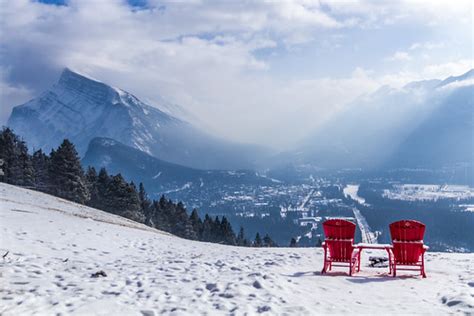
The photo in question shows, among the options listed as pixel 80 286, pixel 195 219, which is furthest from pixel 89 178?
pixel 80 286

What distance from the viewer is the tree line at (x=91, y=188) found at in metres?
64.3

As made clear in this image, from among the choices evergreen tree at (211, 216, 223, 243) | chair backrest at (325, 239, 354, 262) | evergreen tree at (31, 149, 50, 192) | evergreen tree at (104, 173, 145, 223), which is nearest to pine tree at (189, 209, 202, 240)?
evergreen tree at (211, 216, 223, 243)

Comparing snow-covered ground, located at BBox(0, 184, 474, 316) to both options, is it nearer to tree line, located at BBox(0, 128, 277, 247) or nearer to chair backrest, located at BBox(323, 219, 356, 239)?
chair backrest, located at BBox(323, 219, 356, 239)

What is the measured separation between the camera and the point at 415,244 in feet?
47.2

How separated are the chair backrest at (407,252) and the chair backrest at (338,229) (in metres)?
1.53

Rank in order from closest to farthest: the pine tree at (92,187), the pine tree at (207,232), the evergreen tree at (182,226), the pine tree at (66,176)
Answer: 1. the pine tree at (66,176)
2. the pine tree at (92,187)
3. the evergreen tree at (182,226)
4. the pine tree at (207,232)

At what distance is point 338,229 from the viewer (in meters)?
14.8

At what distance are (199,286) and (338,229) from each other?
5635 millimetres

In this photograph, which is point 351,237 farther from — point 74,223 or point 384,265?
point 74,223

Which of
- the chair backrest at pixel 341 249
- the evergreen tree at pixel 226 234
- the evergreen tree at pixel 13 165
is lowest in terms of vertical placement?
the chair backrest at pixel 341 249

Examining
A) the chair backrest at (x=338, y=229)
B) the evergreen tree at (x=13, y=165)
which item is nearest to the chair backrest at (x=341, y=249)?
the chair backrest at (x=338, y=229)

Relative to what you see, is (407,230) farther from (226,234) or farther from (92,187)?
(92,187)

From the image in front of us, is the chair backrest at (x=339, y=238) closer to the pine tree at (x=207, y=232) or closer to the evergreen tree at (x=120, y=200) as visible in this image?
the evergreen tree at (x=120, y=200)

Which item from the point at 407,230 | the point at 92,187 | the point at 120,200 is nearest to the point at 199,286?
the point at 407,230
